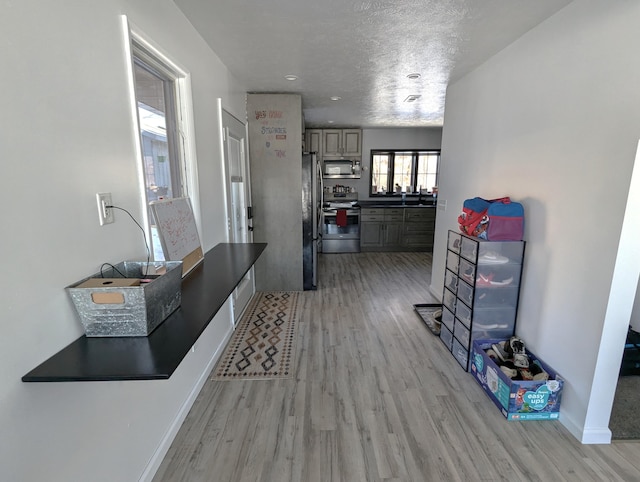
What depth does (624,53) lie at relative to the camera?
1470 mm

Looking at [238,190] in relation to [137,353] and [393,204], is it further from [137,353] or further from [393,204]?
[393,204]

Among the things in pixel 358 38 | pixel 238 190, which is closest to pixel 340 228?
pixel 238 190

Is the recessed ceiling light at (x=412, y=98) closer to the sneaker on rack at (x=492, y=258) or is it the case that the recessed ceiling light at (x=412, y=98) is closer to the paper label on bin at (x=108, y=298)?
the sneaker on rack at (x=492, y=258)

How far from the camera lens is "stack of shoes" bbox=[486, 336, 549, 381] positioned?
1959mm

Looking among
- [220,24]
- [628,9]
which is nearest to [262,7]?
[220,24]

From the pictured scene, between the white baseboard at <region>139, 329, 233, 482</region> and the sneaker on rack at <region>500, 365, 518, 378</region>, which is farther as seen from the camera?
the sneaker on rack at <region>500, 365, 518, 378</region>

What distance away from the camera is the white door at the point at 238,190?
9.38ft

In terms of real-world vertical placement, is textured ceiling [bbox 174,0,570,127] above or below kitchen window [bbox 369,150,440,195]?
above

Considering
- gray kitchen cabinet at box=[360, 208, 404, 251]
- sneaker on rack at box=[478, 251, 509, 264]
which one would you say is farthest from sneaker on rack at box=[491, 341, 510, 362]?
gray kitchen cabinet at box=[360, 208, 404, 251]

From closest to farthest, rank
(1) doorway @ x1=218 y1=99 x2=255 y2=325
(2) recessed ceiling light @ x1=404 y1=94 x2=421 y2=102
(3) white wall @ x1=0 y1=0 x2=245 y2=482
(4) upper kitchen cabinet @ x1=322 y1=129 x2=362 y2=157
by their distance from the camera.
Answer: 1. (3) white wall @ x1=0 y1=0 x2=245 y2=482
2. (1) doorway @ x1=218 y1=99 x2=255 y2=325
3. (2) recessed ceiling light @ x1=404 y1=94 x2=421 y2=102
4. (4) upper kitchen cabinet @ x1=322 y1=129 x2=362 y2=157

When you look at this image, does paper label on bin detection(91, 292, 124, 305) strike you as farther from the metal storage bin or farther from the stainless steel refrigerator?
the stainless steel refrigerator

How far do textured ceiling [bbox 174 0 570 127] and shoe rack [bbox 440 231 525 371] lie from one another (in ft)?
4.65

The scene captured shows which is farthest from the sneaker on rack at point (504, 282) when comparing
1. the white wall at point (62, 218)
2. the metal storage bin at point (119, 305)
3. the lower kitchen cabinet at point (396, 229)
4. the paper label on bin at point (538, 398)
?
the lower kitchen cabinet at point (396, 229)

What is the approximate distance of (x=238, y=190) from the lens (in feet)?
10.9
